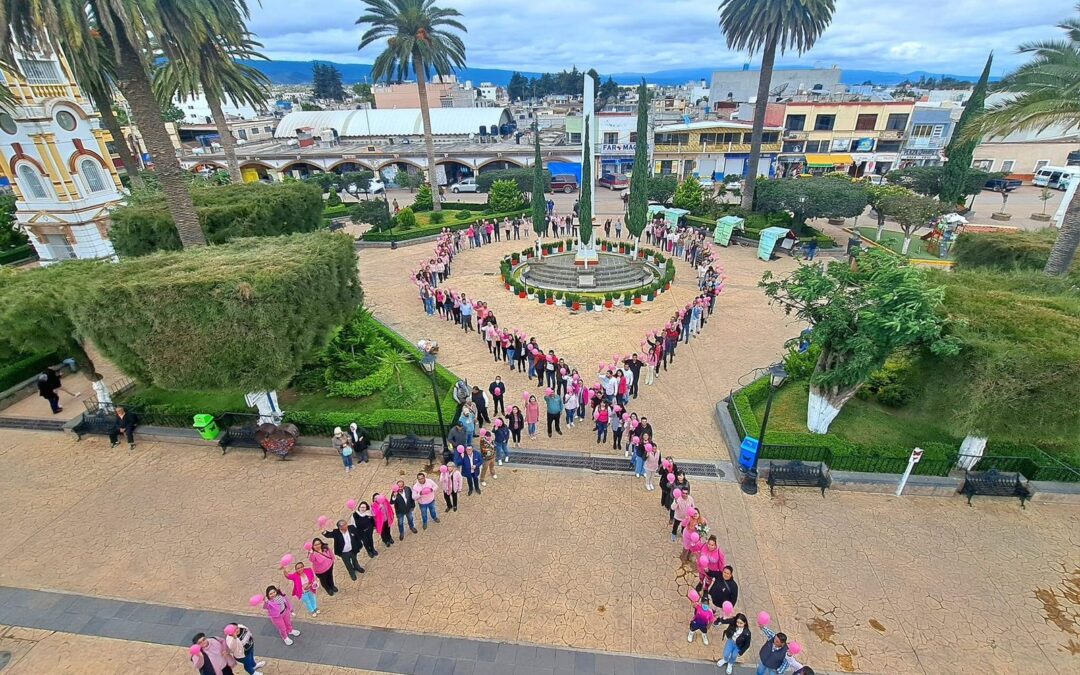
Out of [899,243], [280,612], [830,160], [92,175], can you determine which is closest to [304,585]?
[280,612]

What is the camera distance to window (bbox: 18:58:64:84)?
23000 mm

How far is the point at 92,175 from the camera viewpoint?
88.3ft

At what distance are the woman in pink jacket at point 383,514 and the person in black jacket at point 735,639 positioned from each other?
5.85 m

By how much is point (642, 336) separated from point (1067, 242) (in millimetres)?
12104

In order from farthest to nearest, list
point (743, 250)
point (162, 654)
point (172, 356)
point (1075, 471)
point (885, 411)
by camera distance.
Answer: point (743, 250), point (885, 411), point (172, 356), point (1075, 471), point (162, 654)

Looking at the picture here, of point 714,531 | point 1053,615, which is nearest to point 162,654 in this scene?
point 714,531

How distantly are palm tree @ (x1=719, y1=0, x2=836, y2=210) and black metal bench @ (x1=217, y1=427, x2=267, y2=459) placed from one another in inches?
1208

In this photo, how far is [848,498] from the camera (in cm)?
1062

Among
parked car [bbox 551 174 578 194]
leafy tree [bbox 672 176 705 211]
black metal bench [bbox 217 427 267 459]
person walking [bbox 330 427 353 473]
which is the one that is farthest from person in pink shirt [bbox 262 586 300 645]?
parked car [bbox 551 174 578 194]

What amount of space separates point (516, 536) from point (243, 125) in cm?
7882

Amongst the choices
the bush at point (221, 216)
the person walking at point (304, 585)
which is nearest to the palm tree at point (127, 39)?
the bush at point (221, 216)

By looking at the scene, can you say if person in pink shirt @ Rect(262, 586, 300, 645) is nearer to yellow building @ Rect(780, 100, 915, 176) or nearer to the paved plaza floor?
the paved plaza floor

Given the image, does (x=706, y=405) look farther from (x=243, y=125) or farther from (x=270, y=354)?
(x=243, y=125)

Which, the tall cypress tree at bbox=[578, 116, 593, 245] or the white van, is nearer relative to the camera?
the tall cypress tree at bbox=[578, 116, 593, 245]
